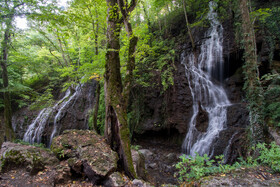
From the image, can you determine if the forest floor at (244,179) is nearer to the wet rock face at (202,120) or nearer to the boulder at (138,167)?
the boulder at (138,167)

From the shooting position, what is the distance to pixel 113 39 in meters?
4.54

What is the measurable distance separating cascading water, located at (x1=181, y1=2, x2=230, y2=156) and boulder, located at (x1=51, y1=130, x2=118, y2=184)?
452 centimetres

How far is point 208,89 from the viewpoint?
909 centimetres

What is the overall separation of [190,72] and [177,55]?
185 centimetres

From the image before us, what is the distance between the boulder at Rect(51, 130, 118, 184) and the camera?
337cm

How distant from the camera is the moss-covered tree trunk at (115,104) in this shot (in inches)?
155

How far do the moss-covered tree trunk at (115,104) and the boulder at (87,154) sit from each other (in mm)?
280

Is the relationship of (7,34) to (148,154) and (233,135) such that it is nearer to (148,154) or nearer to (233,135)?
(148,154)

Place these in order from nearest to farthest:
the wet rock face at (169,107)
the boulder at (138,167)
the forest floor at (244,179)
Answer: the forest floor at (244,179) < the boulder at (138,167) < the wet rock face at (169,107)

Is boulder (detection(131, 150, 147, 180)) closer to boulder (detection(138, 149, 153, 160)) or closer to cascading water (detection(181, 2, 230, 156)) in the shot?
boulder (detection(138, 149, 153, 160))

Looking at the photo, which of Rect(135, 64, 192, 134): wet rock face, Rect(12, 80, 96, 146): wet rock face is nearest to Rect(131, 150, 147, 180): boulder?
Rect(135, 64, 192, 134): wet rock face

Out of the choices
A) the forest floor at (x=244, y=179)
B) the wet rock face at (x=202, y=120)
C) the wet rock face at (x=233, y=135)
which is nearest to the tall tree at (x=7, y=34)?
the forest floor at (x=244, y=179)

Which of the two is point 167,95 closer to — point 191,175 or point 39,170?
point 191,175

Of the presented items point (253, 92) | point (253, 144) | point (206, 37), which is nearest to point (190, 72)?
point (206, 37)
